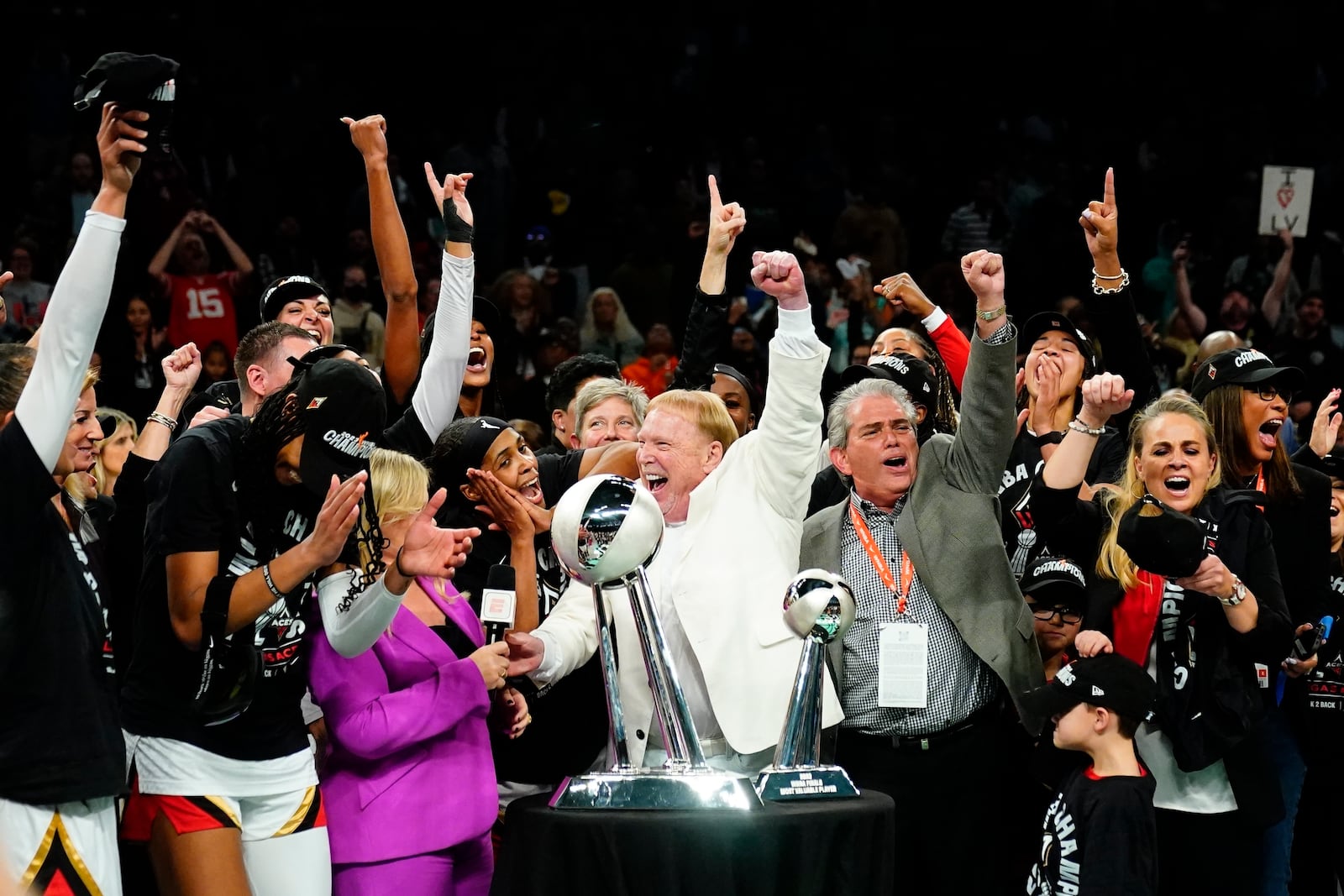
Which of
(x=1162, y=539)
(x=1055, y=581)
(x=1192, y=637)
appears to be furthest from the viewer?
(x=1055, y=581)

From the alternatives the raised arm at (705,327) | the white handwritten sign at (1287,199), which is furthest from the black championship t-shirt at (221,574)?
the white handwritten sign at (1287,199)

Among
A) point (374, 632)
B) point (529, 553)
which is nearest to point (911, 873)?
point (529, 553)

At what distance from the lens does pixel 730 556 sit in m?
3.96

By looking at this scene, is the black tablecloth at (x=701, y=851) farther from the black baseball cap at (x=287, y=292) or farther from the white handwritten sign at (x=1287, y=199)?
the white handwritten sign at (x=1287, y=199)

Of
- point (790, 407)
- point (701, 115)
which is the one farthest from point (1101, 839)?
point (701, 115)

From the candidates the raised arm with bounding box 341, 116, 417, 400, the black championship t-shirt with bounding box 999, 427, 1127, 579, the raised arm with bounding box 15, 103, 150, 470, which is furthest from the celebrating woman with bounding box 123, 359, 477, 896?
the black championship t-shirt with bounding box 999, 427, 1127, 579

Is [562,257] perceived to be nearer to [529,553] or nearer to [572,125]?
[572,125]

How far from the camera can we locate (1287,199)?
976cm

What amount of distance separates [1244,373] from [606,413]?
6.54ft

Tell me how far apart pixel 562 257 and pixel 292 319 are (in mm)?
6670

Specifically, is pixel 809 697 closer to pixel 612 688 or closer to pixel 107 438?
pixel 612 688

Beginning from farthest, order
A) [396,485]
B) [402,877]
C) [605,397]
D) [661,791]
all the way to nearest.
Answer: [605,397]
[396,485]
[402,877]
[661,791]

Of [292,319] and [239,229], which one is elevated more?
[239,229]

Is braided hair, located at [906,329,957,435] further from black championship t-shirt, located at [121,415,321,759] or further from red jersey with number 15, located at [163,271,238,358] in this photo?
red jersey with number 15, located at [163,271,238,358]
